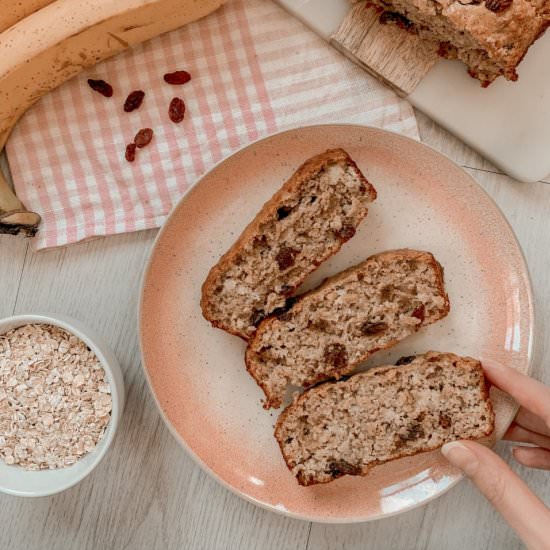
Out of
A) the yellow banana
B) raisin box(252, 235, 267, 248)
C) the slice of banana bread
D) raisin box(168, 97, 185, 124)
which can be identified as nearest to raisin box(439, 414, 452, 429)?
the slice of banana bread

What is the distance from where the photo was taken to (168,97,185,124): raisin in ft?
6.48

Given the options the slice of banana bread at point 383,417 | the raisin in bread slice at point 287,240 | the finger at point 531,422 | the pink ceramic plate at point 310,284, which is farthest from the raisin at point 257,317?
the finger at point 531,422

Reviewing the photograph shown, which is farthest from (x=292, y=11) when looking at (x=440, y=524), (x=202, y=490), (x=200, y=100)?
(x=440, y=524)

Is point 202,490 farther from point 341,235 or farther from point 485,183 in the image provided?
point 485,183

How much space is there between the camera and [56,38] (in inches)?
66.8

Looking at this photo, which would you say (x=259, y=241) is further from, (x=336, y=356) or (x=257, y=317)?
(x=336, y=356)

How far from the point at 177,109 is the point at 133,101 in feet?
0.42

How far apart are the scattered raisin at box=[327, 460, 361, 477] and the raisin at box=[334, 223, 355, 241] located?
2.00 ft

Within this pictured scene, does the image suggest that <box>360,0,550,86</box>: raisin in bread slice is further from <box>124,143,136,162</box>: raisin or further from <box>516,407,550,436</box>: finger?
<box>516,407,550,436</box>: finger

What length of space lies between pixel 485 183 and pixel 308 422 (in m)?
0.87

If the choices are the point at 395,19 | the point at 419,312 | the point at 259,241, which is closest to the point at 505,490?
the point at 419,312

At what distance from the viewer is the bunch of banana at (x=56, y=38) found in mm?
1693

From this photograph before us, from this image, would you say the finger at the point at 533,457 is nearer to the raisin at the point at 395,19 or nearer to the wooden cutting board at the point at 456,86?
the wooden cutting board at the point at 456,86

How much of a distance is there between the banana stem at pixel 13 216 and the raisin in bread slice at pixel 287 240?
1.84ft
